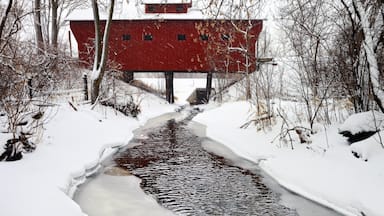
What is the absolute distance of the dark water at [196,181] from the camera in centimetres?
629

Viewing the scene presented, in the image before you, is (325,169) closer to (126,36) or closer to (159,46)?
(159,46)

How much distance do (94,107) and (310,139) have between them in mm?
9174

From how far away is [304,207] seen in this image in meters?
6.29

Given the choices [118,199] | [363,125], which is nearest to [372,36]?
[363,125]

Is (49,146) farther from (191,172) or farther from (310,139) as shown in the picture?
(310,139)

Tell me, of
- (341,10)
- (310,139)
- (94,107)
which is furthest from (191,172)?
(94,107)

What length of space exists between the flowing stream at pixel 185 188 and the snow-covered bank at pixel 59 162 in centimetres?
42

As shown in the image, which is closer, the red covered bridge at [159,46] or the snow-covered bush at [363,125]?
the snow-covered bush at [363,125]

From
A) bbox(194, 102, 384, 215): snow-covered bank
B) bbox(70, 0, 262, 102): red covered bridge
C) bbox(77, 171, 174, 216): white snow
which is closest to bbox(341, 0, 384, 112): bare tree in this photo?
bbox(194, 102, 384, 215): snow-covered bank

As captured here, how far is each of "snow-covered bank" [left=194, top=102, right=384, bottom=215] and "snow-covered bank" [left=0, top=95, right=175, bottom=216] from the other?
3.78 metres

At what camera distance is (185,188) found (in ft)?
24.1

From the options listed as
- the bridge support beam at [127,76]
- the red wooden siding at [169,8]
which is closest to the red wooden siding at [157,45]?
the red wooden siding at [169,8]

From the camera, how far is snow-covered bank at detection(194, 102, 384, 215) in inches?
237

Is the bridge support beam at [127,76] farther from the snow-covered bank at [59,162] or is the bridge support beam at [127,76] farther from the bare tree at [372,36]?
the bare tree at [372,36]
